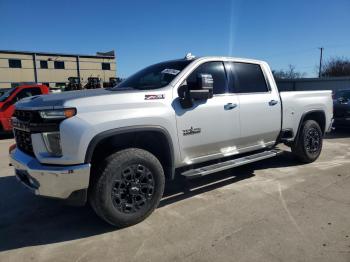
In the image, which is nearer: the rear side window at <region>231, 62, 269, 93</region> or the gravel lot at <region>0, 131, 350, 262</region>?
the gravel lot at <region>0, 131, 350, 262</region>

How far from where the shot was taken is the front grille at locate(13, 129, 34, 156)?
3475 millimetres

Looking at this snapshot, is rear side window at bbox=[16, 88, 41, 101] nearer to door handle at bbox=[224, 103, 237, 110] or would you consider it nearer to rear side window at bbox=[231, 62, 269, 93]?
rear side window at bbox=[231, 62, 269, 93]

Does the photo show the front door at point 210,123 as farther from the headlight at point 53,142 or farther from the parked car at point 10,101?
the parked car at point 10,101

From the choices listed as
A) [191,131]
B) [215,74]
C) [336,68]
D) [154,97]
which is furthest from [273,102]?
[336,68]

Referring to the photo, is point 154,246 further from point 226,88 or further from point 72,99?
point 226,88

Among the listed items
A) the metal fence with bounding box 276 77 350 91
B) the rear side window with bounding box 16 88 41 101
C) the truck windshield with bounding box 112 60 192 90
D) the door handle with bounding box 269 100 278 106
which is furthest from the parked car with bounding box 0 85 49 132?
the metal fence with bounding box 276 77 350 91

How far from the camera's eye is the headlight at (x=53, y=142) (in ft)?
10.3

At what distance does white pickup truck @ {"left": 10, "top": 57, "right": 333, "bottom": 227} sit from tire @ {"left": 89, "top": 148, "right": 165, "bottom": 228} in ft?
0.04

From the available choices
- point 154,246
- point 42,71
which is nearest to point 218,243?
point 154,246

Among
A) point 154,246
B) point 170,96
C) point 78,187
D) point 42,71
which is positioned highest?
point 42,71

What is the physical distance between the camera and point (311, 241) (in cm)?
318

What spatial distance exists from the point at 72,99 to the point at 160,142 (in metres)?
1.22

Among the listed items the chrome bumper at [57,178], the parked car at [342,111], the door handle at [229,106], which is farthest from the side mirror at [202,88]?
the parked car at [342,111]

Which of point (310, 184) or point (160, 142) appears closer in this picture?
point (160, 142)
